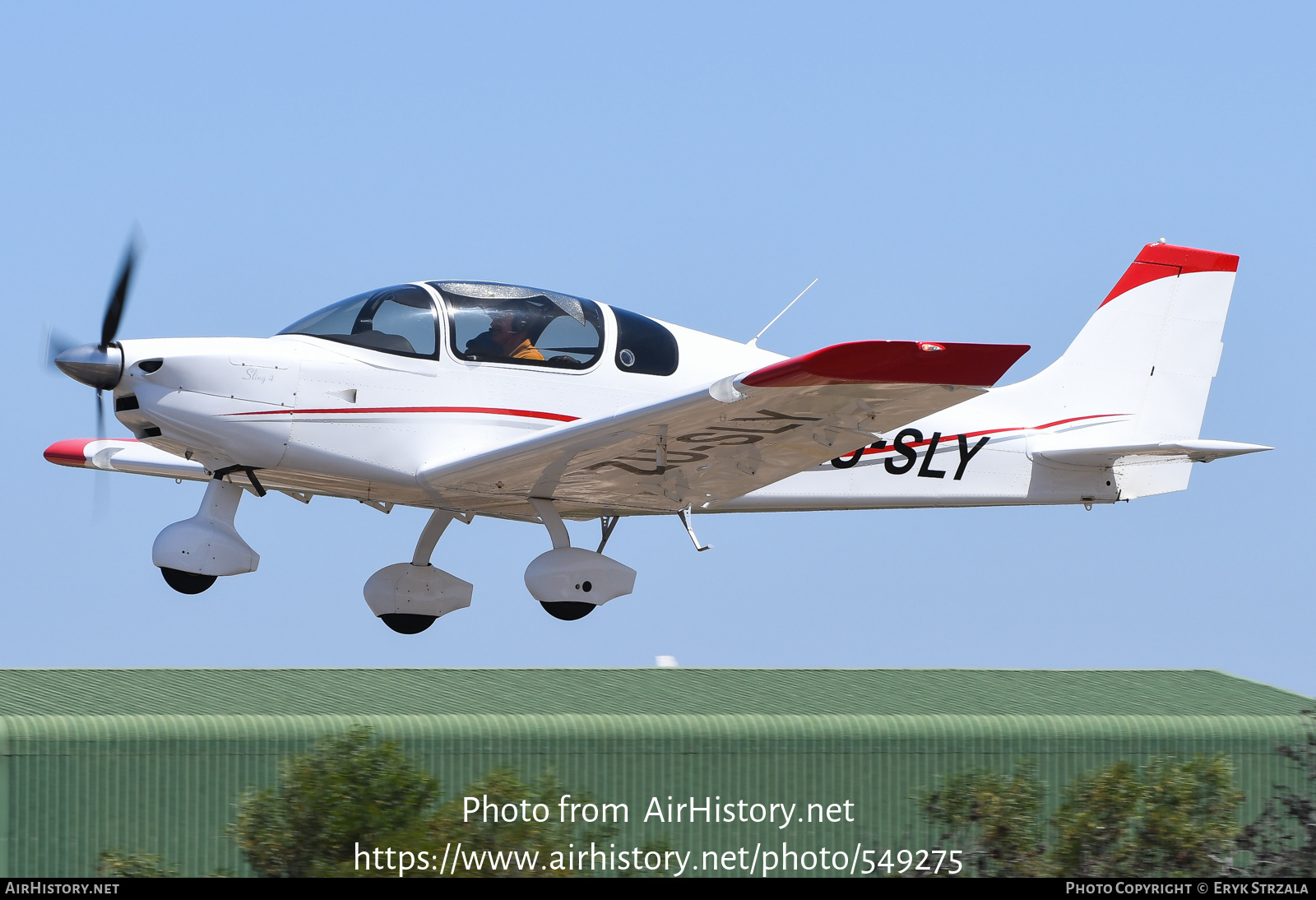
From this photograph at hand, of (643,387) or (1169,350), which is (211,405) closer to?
(643,387)

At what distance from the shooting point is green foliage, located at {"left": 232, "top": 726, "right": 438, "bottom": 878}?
9.59 metres

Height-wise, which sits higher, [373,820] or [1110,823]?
[1110,823]

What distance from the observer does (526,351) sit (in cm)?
1144

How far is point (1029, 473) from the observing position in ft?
43.7

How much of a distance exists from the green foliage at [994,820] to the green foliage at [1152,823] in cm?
18

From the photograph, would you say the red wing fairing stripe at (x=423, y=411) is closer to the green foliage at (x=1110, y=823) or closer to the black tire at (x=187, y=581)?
the black tire at (x=187, y=581)

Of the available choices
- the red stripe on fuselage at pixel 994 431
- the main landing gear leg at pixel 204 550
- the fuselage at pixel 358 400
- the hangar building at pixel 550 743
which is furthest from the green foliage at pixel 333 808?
the red stripe on fuselage at pixel 994 431

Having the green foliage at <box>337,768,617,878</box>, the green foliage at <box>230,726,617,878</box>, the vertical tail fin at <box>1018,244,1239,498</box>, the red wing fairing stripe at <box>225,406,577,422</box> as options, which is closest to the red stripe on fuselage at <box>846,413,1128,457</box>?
the vertical tail fin at <box>1018,244,1239,498</box>

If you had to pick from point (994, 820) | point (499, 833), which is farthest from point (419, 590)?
point (994, 820)

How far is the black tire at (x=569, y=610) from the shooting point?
11414 mm

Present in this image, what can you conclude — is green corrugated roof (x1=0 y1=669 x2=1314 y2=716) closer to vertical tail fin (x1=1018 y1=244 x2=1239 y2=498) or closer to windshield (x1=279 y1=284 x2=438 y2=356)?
vertical tail fin (x1=1018 y1=244 x2=1239 y2=498)

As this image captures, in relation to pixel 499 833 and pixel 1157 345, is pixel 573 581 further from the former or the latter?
pixel 1157 345

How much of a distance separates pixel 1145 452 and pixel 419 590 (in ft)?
18.8
